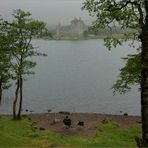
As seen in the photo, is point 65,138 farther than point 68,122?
No

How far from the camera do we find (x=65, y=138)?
46.5 m

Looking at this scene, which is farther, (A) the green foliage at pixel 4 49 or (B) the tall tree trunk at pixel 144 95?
(A) the green foliage at pixel 4 49

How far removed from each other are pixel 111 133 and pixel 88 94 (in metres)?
65.5

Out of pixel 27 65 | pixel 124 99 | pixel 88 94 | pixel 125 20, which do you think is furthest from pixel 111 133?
pixel 88 94

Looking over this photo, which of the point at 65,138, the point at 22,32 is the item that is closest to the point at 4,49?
the point at 22,32

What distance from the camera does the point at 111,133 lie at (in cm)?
5194

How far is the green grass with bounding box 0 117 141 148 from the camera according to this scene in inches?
1608

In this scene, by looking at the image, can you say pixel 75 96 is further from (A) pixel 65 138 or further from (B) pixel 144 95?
(B) pixel 144 95

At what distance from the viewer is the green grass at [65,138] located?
40.8 meters

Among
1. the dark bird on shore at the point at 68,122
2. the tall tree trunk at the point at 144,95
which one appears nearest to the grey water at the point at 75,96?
the dark bird on shore at the point at 68,122

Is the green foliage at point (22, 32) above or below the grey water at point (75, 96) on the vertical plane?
above

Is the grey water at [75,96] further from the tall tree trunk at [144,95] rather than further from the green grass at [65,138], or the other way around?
the tall tree trunk at [144,95]

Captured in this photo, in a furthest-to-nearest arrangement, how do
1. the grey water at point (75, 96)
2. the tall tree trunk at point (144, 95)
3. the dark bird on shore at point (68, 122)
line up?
the grey water at point (75, 96) < the dark bird on shore at point (68, 122) < the tall tree trunk at point (144, 95)

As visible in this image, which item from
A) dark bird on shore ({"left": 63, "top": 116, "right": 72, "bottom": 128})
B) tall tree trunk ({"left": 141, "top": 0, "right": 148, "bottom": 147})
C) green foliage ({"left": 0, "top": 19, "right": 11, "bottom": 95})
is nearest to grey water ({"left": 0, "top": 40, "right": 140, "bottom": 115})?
green foliage ({"left": 0, "top": 19, "right": 11, "bottom": 95})
